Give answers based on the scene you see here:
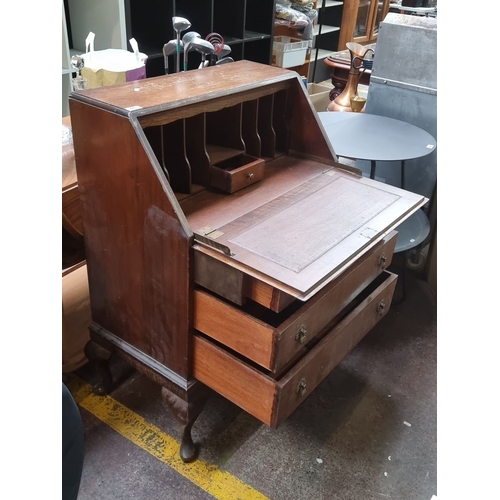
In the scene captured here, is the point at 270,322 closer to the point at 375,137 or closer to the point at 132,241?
the point at 132,241

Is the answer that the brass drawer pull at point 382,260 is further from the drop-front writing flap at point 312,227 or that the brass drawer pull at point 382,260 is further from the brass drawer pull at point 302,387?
the brass drawer pull at point 302,387

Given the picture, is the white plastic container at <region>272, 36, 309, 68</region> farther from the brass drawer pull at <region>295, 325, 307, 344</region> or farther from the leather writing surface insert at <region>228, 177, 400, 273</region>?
the brass drawer pull at <region>295, 325, 307, 344</region>

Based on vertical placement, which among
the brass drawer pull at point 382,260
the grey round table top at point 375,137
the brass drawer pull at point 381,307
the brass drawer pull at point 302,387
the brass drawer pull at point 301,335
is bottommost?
the brass drawer pull at point 302,387

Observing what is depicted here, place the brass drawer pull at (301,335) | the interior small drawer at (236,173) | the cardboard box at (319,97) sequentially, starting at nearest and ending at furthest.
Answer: the brass drawer pull at (301,335), the interior small drawer at (236,173), the cardboard box at (319,97)

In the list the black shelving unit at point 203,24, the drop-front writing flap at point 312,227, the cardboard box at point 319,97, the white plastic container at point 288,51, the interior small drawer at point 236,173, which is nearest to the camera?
the drop-front writing flap at point 312,227

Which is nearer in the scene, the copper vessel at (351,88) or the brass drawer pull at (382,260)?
the brass drawer pull at (382,260)

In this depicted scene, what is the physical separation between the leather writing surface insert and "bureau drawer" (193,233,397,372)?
13 centimetres

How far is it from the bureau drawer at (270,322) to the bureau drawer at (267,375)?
0.12 feet

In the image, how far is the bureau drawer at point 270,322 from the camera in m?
1.07

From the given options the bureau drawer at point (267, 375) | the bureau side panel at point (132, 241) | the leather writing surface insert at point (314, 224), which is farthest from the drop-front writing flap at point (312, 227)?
the bureau drawer at point (267, 375)

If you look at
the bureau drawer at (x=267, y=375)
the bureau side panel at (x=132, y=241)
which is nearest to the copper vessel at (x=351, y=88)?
the bureau drawer at (x=267, y=375)

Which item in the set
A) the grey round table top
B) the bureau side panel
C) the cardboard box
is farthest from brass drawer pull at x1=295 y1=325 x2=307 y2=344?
the cardboard box

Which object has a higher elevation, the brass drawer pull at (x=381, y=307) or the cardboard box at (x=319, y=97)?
the cardboard box at (x=319, y=97)

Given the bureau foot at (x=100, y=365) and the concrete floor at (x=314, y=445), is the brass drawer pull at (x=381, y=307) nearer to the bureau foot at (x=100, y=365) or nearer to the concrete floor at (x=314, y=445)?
the concrete floor at (x=314, y=445)
